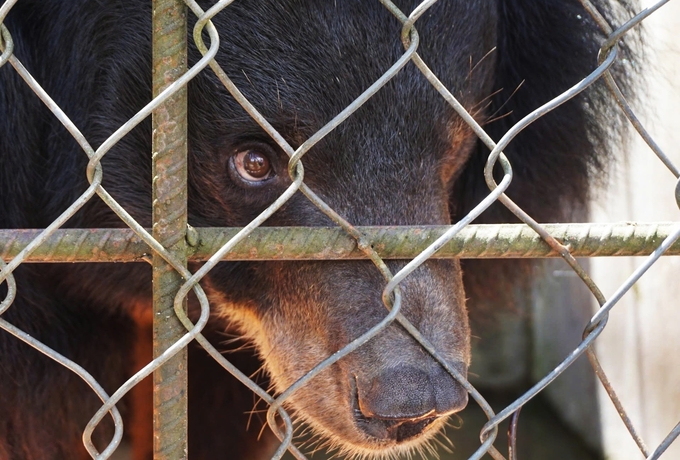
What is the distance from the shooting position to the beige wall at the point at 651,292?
335cm

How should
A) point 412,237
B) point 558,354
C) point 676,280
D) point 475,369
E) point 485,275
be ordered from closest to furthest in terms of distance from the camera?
point 412,237 < point 676,280 < point 485,275 < point 558,354 < point 475,369

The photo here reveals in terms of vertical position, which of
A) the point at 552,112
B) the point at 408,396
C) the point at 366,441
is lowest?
the point at 366,441

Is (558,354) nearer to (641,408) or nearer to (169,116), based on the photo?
(641,408)

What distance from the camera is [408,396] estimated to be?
1.84 m

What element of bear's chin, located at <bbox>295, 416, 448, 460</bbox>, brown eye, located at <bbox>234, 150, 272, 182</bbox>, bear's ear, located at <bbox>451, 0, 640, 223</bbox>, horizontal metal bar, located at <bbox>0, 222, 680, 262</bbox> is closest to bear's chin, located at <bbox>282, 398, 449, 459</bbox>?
Answer: bear's chin, located at <bbox>295, 416, 448, 460</bbox>

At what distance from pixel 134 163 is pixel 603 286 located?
9.42 feet

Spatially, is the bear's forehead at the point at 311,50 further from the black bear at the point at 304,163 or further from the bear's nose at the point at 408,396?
the bear's nose at the point at 408,396

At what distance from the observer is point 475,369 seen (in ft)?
18.5

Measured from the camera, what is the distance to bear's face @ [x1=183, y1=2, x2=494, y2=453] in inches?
79.4

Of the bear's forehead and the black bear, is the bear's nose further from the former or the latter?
the bear's forehead

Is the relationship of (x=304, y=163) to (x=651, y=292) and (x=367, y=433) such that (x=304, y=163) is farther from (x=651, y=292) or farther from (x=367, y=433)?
(x=651, y=292)

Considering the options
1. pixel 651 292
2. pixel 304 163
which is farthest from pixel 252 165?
pixel 651 292

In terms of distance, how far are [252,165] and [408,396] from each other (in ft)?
2.85

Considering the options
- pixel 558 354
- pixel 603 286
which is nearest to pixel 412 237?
pixel 603 286
